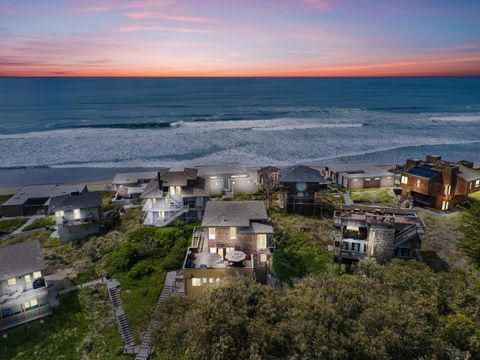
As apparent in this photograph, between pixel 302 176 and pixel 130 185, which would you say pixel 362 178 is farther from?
pixel 130 185

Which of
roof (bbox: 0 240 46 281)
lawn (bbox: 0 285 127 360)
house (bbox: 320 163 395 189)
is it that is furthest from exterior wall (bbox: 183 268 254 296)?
house (bbox: 320 163 395 189)

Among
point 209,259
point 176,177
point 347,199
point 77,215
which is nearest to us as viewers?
point 209,259

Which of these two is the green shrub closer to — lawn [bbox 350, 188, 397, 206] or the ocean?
lawn [bbox 350, 188, 397, 206]

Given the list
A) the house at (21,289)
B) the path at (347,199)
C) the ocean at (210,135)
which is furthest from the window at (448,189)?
the house at (21,289)

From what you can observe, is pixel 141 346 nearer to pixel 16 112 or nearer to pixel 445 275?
pixel 445 275

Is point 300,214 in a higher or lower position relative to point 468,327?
lower

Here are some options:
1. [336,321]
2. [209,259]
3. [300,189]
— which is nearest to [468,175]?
[300,189]

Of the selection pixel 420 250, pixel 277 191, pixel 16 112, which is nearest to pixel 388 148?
pixel 277 191
